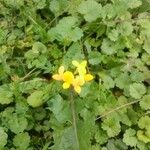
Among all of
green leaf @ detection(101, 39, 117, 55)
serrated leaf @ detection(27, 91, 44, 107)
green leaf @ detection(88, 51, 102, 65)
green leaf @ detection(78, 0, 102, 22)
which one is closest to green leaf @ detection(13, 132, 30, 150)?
serrated leaf @ detection(27, 91, 44, 107)

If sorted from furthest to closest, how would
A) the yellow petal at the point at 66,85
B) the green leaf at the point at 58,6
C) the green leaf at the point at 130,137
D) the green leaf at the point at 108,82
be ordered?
the green leaf at the point at 58,6
the green leaf at the point at 108,82
the green leaf at the point at 130,137
the yellow petal at the point at 66,85

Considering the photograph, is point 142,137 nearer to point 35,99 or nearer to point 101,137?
point 101,137

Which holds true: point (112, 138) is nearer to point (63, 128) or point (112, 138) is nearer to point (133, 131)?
point (133, 131)

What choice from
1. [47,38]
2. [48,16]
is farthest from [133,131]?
[48,16]

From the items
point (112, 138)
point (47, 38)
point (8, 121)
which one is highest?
point (47, 38)

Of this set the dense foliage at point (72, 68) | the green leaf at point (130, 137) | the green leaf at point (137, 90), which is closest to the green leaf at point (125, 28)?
the dense foliage at point (72, 68)

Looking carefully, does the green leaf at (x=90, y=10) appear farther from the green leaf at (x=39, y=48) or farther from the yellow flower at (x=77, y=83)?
the yellow flower at (x=77, y=83)
